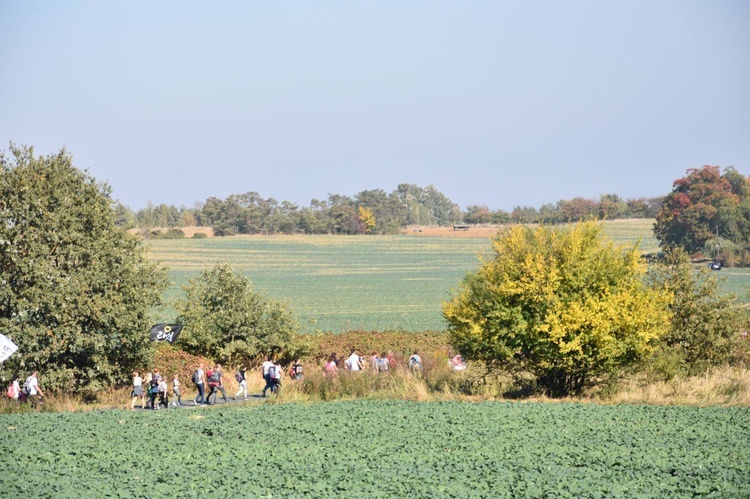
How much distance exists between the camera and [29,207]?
32.4 metres

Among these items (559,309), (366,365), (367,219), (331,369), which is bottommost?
(366,365)

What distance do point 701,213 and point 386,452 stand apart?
103 metres

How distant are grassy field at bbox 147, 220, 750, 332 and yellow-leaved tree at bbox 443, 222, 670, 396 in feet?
61.3

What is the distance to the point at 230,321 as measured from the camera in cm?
3841

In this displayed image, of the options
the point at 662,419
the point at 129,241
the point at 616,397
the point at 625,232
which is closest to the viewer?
the point at 662,419

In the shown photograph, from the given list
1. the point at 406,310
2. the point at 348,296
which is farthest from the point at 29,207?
the point at 348,296

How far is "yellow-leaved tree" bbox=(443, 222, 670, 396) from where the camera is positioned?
27688 millimetres

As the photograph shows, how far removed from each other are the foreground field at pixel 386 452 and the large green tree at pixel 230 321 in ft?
41.4

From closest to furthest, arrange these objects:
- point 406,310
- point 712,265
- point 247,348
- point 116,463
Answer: point 116,463 → point 247,348 → point 406,310 → point 712,265

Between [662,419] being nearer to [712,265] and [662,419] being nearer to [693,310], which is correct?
[693,310]

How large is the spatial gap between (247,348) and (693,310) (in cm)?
1717

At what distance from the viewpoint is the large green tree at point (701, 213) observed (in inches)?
4471

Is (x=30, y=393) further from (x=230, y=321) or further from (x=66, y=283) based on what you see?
(x=230, y=321)

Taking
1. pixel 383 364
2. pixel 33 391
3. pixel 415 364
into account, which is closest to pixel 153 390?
pixel 33 391
